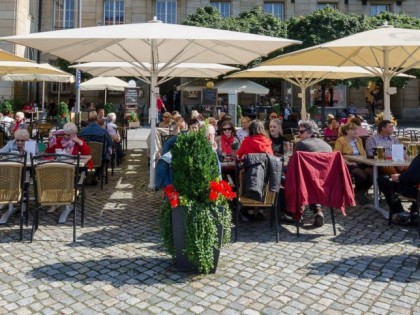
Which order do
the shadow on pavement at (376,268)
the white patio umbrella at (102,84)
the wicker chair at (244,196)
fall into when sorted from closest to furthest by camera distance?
1. the shadow on pavement at (376,268)
2. the wicker chair at (244,196)
3. the white patio umbrella at (102,84)

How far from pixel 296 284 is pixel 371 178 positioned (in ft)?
13.2

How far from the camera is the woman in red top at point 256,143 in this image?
6.19 meters

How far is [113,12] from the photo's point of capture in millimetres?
30344

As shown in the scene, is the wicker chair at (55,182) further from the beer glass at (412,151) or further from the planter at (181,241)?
the beer glass at (412,151)

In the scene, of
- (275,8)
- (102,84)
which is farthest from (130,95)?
(275,8)

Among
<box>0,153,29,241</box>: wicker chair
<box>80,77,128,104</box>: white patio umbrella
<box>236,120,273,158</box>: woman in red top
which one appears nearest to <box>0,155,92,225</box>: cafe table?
<box>0,153,29,241</box>: wicker chair

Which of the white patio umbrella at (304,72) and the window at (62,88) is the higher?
the window at (62,88)

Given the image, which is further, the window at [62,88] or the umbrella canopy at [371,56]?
the window at [62,88]

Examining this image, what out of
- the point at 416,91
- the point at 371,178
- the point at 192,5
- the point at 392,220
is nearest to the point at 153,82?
the point at 371,178

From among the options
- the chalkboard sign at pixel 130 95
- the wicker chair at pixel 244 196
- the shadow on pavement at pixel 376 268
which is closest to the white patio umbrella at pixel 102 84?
the chalkboard sign at pixel 130 95

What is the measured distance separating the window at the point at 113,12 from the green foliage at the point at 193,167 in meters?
28.0

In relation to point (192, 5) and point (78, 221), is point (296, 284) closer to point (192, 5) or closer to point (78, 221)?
point (78, 221)

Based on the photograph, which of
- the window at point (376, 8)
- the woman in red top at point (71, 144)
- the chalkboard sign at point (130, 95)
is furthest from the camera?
the window at point (376, 8)

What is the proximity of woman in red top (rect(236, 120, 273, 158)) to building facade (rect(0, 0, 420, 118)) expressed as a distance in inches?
959
